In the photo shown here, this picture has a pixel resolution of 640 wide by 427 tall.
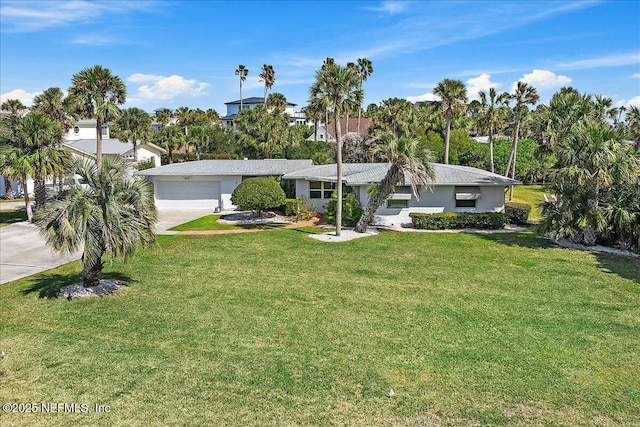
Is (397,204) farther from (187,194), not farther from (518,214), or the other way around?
(187,194)

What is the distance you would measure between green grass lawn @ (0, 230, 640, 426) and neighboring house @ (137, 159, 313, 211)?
13.8 meters

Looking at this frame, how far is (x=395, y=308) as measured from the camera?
10.6 metres

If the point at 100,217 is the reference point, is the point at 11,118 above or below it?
above

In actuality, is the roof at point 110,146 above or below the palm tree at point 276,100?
below

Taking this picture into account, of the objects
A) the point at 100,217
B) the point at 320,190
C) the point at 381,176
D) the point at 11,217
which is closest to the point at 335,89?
the point at 381,176

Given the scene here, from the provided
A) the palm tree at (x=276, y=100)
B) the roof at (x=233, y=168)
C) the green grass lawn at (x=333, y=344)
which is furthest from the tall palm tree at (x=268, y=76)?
the green grass lawn at (x=333, y=344)

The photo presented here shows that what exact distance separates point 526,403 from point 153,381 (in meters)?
5.62

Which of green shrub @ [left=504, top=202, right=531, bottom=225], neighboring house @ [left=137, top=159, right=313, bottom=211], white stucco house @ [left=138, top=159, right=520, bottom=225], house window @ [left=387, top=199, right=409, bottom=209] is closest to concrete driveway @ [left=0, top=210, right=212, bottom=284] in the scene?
neighboring house @ [left=137, top=159, right=313, bottom=211]

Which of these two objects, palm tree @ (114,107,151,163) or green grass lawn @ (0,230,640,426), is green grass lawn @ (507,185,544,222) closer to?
green grass lawn @ (0,230,640,426)

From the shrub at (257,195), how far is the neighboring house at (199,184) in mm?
4656

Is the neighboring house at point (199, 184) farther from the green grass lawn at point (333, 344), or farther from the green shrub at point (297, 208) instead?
the green grass lawn at point (333, 344)

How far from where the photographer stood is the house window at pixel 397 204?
2236 centimetres

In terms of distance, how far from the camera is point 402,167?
1850 centimetres

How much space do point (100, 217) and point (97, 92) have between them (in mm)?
15608
